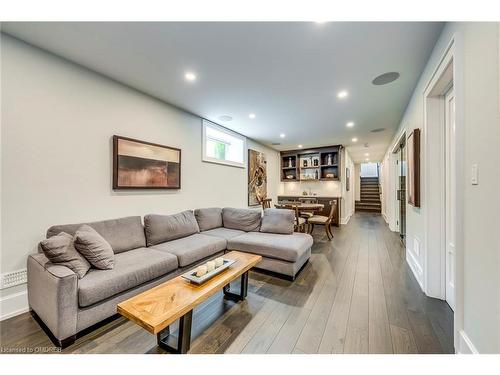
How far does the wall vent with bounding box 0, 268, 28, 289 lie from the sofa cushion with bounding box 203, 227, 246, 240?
2.02m

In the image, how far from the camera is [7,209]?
1.82 meters

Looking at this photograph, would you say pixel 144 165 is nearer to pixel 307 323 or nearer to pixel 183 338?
pixel 183 338

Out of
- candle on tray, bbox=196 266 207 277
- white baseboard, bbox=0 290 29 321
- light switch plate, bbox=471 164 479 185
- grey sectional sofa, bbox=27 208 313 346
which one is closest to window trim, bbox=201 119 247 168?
grey sectional sofa, bbox=27 208 313 346

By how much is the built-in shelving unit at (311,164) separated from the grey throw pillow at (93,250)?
6078 millimetres

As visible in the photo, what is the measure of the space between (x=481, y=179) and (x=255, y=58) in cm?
210

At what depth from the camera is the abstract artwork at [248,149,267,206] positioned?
5.45m

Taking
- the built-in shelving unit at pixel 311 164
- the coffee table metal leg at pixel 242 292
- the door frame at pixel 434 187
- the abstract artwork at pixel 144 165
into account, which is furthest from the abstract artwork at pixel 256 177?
the door frame at pixel 434 187

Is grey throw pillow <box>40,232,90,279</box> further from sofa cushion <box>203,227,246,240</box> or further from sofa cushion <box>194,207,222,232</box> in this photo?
sofa cushion <box>194,207,222,232</box>

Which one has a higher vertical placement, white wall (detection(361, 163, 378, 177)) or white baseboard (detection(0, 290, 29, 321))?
white wall (detection(361, 163, 378, 177))

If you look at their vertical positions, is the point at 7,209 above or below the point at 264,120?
below

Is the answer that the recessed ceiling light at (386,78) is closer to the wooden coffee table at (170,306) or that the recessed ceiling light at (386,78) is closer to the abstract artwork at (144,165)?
the wooden coffee table at (170,306)
